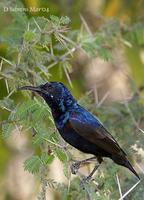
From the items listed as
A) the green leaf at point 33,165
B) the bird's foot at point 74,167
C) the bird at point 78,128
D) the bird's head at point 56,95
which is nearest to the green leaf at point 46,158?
the green leaf at point 33,165

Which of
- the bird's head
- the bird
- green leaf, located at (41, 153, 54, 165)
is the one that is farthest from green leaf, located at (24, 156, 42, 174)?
the bird's head

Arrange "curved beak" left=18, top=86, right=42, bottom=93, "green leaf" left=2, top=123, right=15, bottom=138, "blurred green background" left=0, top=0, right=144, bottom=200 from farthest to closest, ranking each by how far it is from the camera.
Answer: "blurred green background" left=0, top=0, right=144, bottom=200
"curved beak" left=18, top=86, right=42, bottom=93
"green leaf" left=2, top=123, right=15, bottom=138

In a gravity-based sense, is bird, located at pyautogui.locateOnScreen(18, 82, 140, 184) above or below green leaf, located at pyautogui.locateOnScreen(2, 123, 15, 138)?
below

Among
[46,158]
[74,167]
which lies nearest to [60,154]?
[46,158]

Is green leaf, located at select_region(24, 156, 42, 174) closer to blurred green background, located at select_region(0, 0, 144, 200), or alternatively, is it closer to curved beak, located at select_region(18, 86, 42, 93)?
blurred green background, located at select_region(0, 0, 144, 200)

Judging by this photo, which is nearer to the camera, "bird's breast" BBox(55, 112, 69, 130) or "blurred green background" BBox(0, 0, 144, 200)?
"bird's breast" BBox(55, 112, 69, 130)

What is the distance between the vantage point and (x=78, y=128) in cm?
435

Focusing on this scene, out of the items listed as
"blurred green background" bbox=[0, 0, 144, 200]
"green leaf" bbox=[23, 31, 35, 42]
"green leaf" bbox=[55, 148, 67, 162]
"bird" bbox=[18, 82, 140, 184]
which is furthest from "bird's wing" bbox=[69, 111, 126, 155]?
"green leaf" bbox=[23, 31, 35, 42]

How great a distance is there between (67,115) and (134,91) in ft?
4.60

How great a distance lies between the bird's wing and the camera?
4254 mm


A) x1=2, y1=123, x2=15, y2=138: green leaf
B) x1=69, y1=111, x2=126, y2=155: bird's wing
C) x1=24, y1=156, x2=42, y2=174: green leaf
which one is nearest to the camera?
x1=24, y1=156, x2=42, y2=174: green leaf

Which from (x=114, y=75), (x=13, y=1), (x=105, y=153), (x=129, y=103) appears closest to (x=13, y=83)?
(x=105, y=153)

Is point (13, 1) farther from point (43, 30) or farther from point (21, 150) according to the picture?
point (21, 150)

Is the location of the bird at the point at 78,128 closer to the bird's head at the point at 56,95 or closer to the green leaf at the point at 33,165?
the bird's head at the point at 56,95
